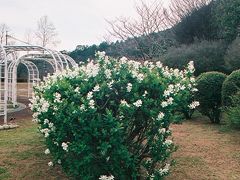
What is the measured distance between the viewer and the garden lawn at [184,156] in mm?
5992

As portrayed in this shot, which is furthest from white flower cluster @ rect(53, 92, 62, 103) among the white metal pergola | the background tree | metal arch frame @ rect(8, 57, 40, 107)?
the background tree

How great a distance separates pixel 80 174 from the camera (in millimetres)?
4914

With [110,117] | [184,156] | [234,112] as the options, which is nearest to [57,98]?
[110,117]

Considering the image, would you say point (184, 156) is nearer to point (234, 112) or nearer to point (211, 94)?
point (234, 112)

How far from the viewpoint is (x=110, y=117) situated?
14.7 feet

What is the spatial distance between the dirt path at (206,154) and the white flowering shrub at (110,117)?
1065mm

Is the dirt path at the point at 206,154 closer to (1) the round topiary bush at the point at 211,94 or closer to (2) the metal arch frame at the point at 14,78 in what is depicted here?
(1) the round topiary bush at the point at 211,94

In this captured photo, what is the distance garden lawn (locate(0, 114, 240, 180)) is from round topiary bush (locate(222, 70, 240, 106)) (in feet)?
2.74

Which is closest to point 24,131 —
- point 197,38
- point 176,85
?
point 176,85

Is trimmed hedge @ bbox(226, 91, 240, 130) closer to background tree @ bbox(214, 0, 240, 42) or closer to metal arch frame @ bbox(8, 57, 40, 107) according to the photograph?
metal arch frame @ bbox(8, 57, 40, 107)

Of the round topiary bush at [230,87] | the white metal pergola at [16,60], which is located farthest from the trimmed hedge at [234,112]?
the white metal pergola at [16,60]

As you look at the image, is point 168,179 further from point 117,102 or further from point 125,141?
point 117,102

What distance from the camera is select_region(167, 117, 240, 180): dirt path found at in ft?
19.6

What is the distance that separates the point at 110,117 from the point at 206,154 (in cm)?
326
